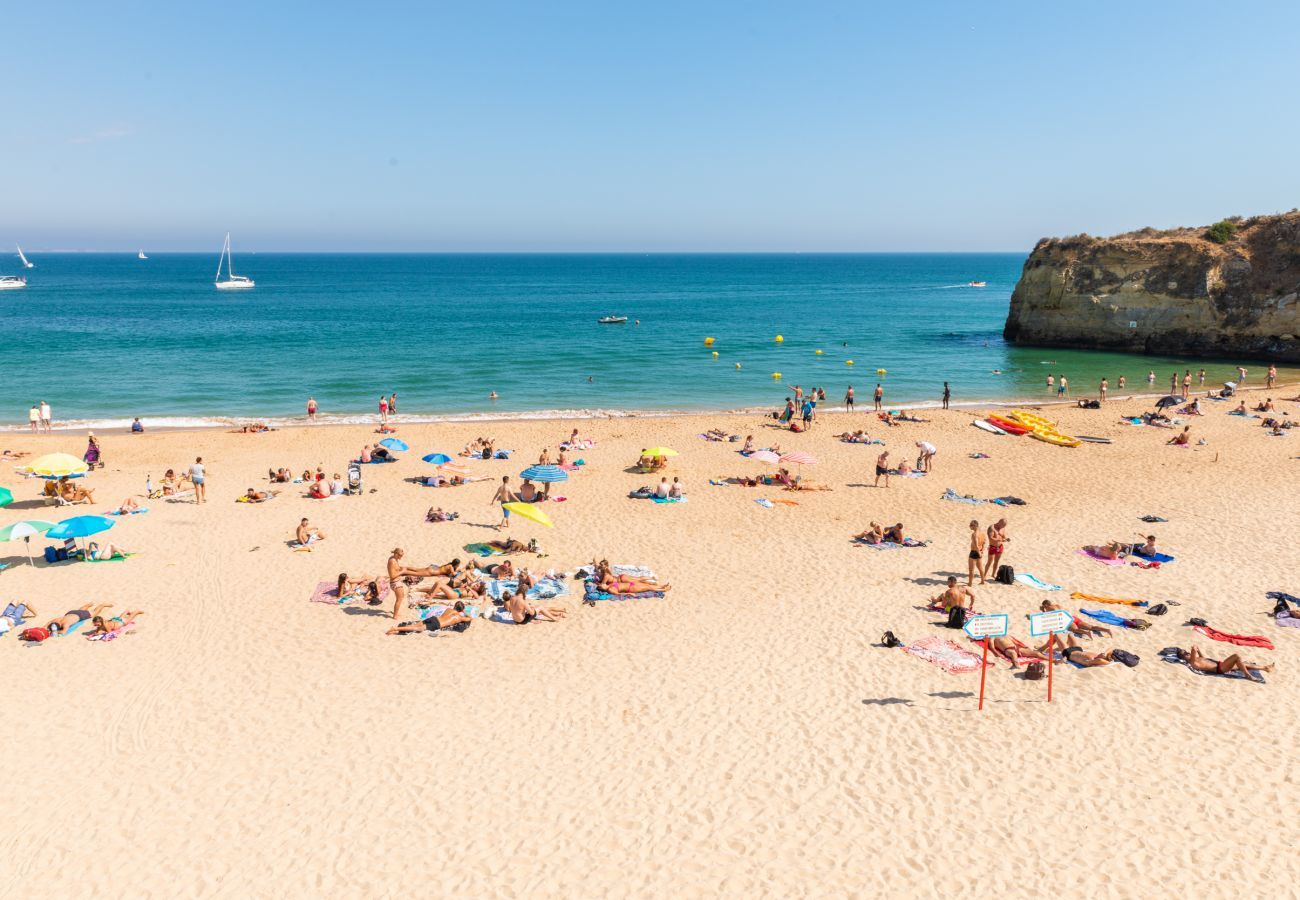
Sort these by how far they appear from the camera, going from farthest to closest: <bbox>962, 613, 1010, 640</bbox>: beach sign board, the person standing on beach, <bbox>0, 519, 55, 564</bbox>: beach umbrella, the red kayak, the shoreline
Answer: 1. the shoreline
2. the red kayak
3. the person standing on beach
4. <bbox>0, 519, 55, 564</bbox>: beach umbrella
5. <bbox>962, 613, 1010, 640</bbox>: beach sign board

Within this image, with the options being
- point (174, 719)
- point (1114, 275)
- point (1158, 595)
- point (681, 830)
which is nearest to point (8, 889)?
point (174, 719)

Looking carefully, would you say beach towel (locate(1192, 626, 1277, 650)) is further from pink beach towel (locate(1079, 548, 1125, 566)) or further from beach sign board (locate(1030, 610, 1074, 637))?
beach sign board (locate(1030, 610, 1074, 637))

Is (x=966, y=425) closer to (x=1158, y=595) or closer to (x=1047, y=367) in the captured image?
(x=1158, y=595)

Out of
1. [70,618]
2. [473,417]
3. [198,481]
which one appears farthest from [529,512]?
[473,417]

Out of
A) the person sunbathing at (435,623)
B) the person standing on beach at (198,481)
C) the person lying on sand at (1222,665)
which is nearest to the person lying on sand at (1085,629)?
the person lying on sand at (1222,665)

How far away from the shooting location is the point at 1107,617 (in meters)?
13.1

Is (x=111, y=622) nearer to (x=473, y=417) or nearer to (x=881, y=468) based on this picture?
(x=881, y=468)

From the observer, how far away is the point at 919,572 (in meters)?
15.4

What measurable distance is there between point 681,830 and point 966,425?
2556 cm

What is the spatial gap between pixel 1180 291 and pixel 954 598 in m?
45.2

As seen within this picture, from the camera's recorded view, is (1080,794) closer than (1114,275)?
Yes

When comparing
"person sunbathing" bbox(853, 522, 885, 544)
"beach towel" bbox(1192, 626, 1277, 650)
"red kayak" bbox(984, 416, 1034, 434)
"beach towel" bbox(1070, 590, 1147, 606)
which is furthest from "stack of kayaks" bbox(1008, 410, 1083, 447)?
"beach towel" bbox(1192, 626, 1277, 650)

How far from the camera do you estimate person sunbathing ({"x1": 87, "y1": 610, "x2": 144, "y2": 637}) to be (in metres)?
12.5

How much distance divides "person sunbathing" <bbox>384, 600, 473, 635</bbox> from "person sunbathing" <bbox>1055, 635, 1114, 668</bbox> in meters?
9.15
